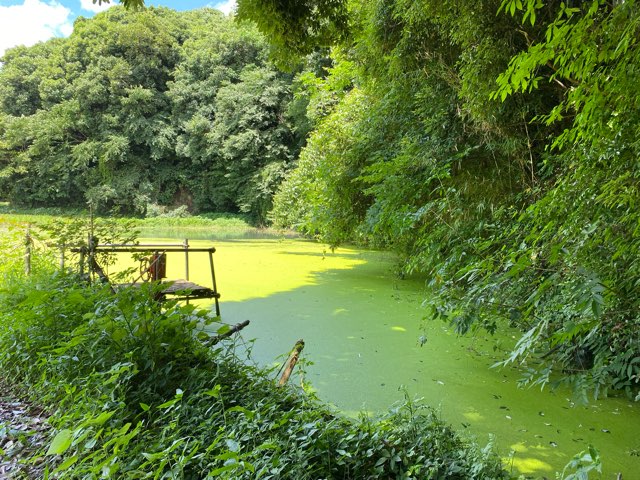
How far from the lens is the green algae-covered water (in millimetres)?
2193

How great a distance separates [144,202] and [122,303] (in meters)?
20.1

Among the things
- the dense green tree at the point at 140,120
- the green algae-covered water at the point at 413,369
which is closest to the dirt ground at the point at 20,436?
the green algae-covered water at the point at 413,369

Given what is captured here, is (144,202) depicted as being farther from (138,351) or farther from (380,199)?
(138,351)

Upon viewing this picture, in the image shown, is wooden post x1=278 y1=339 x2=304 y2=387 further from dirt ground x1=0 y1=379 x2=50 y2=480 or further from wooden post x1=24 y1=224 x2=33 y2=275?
wooden post x1=24 y1=224 x2=33 y2=275

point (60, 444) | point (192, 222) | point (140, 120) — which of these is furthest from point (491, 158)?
point (140, 120)

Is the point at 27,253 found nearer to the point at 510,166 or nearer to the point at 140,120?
the point at 510,166

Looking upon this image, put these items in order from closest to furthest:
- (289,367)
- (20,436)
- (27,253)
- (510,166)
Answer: (20,436) < (289,367) < (510,166) < (27,253)

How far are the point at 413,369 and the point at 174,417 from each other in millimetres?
2157

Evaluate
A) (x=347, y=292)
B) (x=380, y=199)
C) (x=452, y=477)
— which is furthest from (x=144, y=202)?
(x=452, y=477)

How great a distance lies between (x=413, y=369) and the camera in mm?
3197

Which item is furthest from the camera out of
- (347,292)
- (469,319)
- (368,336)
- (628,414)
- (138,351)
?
(347,292)

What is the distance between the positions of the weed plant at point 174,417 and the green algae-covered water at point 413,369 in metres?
0.58

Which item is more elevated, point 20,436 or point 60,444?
point 60,444

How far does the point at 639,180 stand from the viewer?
1.46 metres
